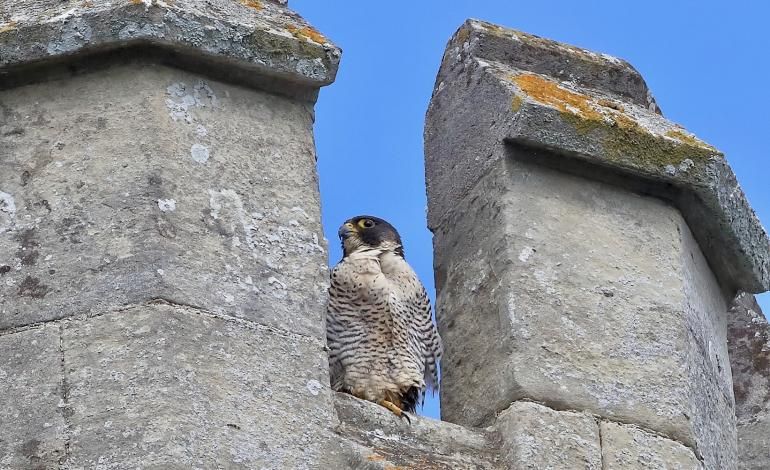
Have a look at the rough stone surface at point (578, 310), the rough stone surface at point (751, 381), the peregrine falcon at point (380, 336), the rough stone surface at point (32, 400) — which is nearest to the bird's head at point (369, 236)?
the peregrine falcon at point (380, 336)

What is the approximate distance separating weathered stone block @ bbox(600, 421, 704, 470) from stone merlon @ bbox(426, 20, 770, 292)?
3.35ft

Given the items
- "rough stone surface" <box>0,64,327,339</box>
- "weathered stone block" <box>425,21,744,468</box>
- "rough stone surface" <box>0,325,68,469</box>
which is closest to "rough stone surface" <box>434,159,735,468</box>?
"weathered stone block" <box>425,21,744,468</box>

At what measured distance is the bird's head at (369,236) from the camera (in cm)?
801

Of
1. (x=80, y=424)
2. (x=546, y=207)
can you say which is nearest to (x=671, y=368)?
(x=546, y=207)

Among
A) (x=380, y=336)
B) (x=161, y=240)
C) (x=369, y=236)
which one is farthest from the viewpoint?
(x=369, y=236)

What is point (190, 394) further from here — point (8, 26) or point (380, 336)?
point (380, 336)

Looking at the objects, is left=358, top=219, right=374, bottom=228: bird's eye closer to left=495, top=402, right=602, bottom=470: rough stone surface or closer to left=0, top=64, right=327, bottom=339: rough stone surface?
left=0, top=64, right=327, bottom=339: rough stone surface

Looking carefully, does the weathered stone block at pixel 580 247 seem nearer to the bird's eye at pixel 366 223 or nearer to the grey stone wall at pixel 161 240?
the bird's eye at pixel 366 223

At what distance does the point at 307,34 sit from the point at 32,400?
64.4 inches

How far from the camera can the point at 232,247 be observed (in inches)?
Result: 247

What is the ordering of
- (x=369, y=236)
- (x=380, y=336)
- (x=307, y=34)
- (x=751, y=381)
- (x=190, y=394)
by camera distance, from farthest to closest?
(x=751, y=381)
(x=369, y=236)
(x=380, y=336)
(x=307, y=34)
(x=190, y=394)

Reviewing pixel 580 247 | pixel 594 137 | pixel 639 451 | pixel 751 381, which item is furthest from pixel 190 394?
pixel 751 381

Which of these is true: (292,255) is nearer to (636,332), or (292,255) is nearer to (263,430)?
(263,430)

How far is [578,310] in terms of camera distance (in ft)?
22.6
